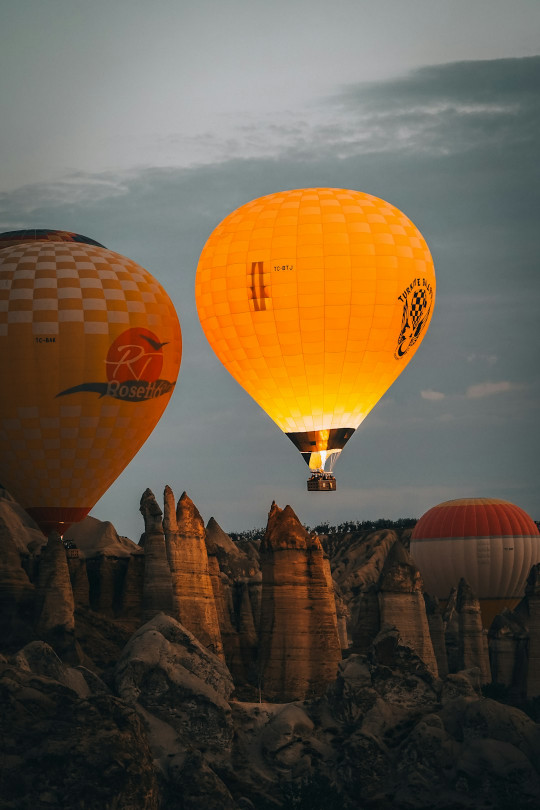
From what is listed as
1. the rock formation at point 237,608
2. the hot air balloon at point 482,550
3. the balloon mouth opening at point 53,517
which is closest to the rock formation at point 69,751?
the rock formation at point 237,608

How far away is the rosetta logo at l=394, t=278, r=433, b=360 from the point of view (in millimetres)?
50438

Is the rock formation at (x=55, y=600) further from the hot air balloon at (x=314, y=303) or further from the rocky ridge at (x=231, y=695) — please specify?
the hot air balloon at (x=314, y=303)

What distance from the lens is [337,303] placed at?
4906 cm

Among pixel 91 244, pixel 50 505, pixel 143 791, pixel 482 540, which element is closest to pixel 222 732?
pixel 143 791

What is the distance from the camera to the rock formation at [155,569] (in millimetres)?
47562

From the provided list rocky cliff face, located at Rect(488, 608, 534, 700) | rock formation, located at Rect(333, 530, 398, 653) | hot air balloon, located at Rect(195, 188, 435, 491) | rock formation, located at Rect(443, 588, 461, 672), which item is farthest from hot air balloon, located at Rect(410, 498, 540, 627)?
hot air balloon, located at Rect(195, 188, 435, 491)

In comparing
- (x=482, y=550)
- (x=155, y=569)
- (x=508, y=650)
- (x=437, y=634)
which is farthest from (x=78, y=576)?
(x=482, y=550)

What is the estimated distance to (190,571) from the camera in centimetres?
4872

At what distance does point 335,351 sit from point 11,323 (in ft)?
29.5

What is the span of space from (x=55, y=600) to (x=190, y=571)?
Answer: 4661 mm

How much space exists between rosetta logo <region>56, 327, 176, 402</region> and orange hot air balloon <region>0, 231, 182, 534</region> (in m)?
0.03

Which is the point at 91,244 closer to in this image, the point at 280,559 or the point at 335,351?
the point at 335,351

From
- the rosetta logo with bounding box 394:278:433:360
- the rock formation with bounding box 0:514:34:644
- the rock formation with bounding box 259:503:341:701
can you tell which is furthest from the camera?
the rosetta logo with bounding box 394:278:433:360

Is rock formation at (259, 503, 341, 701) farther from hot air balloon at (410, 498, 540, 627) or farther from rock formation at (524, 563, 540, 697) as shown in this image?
hot air balloon at (410, 498, 540, 627)
